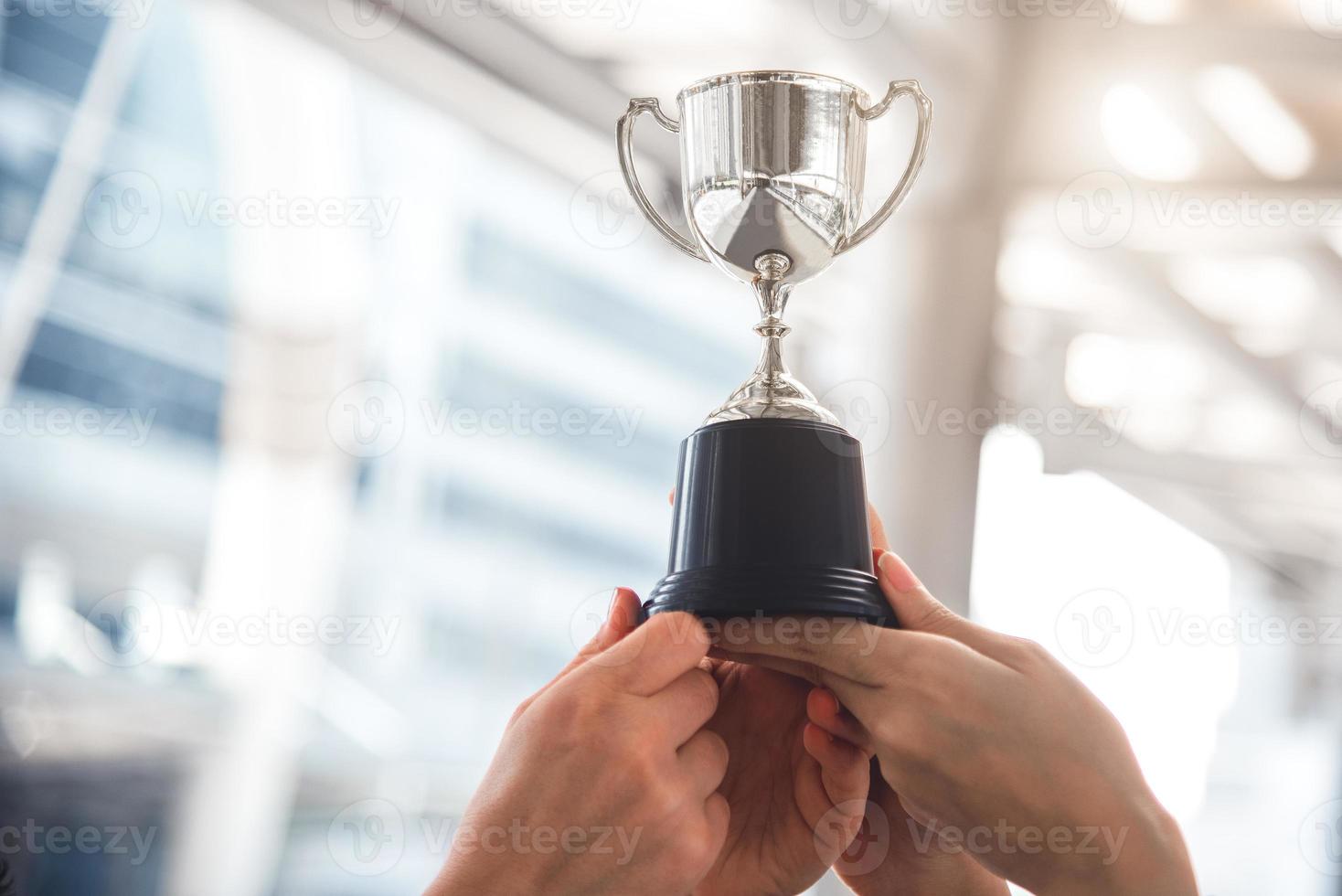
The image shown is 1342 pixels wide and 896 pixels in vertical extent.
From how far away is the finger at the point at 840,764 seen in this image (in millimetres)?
1098

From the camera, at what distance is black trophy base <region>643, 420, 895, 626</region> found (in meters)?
0.98

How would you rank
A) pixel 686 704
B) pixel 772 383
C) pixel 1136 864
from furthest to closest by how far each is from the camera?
1. pixel 772 383
2. pixel 686 704
3. pixel 1136 864

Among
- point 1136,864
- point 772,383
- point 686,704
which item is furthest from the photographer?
point 772,383

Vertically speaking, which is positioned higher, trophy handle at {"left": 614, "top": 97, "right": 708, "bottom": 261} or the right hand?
trophy handle at {"left": 614, "top": 97, "right": 708, "bottom": 261}

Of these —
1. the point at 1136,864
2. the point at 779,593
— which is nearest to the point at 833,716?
the point at 779,593

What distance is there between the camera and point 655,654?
0.97 meters

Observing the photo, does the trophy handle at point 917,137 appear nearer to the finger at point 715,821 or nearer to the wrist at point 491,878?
the finger at point 715,821

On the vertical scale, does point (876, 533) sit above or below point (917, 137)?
below

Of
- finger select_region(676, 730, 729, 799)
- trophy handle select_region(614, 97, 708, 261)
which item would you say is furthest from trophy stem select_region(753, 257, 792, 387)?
finger select_region(676, 730, 729, 799)

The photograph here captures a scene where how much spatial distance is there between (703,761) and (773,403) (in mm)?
336

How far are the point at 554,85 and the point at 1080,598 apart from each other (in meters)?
2.01

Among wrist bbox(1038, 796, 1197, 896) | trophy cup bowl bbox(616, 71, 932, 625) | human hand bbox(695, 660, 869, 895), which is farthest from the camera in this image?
human hand bbox(695, 660, 869, 895)

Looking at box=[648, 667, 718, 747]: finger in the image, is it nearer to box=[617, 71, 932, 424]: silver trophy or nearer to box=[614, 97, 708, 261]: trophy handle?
box=[617, 71, 932, 424]: silver trophy

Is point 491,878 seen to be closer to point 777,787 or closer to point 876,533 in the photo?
point 777,787
